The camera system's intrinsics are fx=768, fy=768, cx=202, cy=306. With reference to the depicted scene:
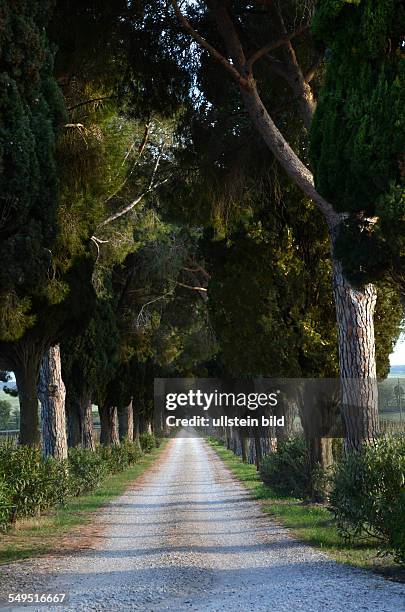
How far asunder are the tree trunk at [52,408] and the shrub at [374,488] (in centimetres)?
828

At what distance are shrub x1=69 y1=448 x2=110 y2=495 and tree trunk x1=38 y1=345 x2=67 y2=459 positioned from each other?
56.8 inches

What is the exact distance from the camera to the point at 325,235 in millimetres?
16891

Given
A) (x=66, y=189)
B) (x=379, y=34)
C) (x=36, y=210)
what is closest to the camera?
(x=379, y=34)

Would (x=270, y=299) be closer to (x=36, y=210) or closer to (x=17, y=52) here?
(x=36, y=210)

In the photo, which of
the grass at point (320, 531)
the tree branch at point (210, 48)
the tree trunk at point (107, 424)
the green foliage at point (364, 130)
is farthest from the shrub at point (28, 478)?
the tree trunk at point (107, 424)

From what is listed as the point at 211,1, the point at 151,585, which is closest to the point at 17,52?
the point at 211,1

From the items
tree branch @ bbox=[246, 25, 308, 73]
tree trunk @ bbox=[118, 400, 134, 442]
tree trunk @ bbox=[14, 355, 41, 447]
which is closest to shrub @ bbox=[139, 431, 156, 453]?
tree trunk @ bbox=[118, 400, 134, 442]

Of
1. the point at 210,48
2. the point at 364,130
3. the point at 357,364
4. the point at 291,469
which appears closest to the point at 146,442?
the point at 291,469

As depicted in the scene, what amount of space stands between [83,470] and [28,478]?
271 inches

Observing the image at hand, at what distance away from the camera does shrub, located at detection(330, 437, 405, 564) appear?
360 inches

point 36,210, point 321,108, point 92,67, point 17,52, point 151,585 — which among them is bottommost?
point 151,585

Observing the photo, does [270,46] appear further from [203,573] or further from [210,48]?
[203,573]

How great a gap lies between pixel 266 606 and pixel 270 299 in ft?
33.8

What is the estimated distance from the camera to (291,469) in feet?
57.9
